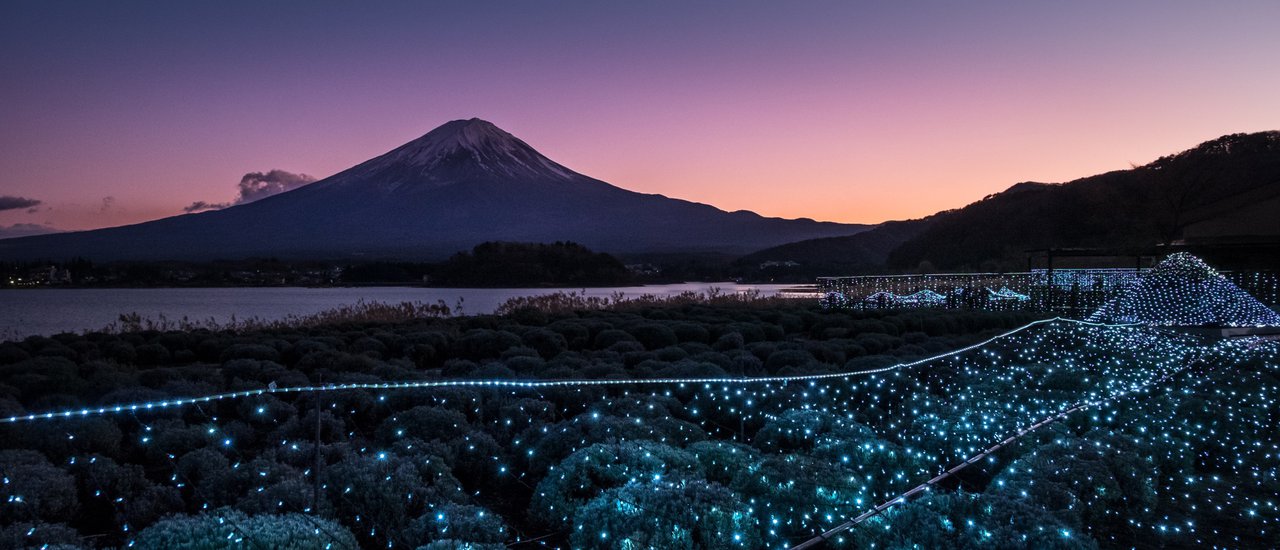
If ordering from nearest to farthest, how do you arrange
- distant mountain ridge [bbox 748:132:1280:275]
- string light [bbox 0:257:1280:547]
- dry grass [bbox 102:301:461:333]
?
string light [bbox 0:257:1280:547] → dry grass [bbox 102:301:461:333] → distant mountain ridge [bbox 748:132:1280:275]

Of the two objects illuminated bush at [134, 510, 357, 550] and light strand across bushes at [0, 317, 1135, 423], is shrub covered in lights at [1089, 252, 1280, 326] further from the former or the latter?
illuminated bush at [134, 510, 357, 550]

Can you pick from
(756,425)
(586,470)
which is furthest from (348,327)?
(586,470)

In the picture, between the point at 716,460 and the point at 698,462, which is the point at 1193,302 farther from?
the point at 698,462

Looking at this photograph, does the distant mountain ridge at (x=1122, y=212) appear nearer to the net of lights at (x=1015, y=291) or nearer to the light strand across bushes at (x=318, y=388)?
the net of lights at (x=1015, y=291)

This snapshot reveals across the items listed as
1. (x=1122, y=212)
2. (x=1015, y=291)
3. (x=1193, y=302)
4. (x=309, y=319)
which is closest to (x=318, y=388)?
(x=309, y=319)

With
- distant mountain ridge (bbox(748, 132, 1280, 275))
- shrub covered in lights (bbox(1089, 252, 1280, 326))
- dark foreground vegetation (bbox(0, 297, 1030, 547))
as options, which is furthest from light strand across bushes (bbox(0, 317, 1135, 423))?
distant mountain ridge (bbox(748, 132, 1280, 275))
